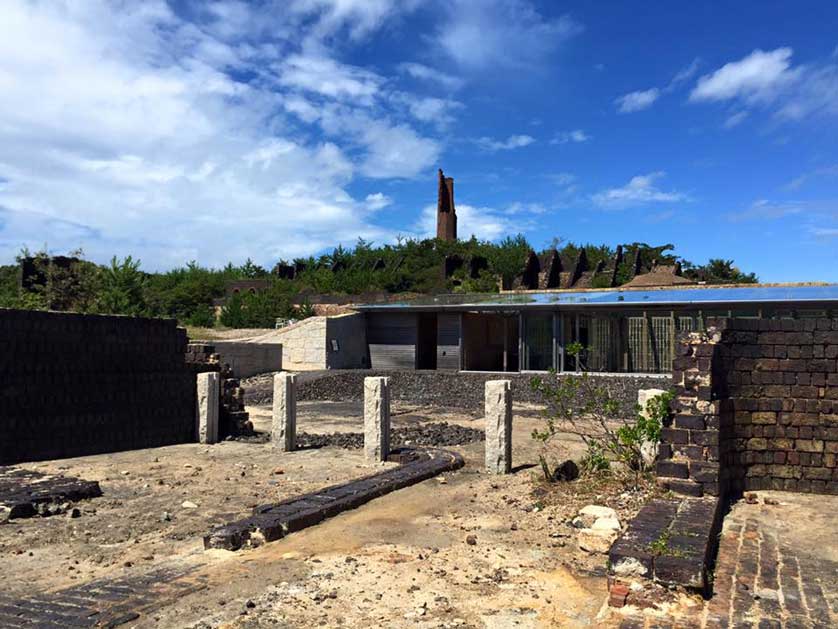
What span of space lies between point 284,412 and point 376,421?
2224mm

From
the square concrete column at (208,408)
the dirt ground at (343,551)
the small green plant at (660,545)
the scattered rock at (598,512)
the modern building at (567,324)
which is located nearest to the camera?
the dirt ground at (343,551)

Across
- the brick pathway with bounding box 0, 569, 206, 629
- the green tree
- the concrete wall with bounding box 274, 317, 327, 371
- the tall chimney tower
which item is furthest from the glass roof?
the tall chimney tower

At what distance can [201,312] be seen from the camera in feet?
138

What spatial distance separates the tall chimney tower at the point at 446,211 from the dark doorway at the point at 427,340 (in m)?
42.0

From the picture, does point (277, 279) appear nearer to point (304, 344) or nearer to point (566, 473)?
point (304, 344)

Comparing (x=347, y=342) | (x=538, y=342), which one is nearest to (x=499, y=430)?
(x=538, y=342)

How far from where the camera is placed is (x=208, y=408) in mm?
13914

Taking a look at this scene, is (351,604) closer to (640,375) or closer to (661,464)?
(661,464)

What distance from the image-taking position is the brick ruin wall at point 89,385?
1116cm

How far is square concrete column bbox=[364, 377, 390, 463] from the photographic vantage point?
11.1 m

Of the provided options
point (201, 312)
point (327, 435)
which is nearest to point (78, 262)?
point (201, 312)

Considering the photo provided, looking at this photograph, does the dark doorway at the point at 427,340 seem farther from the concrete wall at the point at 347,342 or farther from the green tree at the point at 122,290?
the green tree at the point at 122,290

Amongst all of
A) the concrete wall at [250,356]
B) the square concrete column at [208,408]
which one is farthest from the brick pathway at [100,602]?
the concrete wall at [250,356]

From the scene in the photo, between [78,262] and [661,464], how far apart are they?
34425mm
